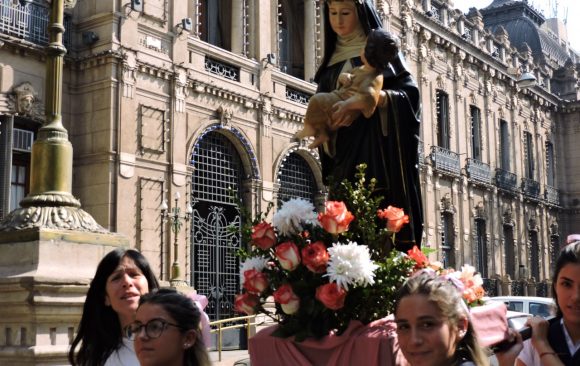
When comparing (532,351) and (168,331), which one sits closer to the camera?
(168,331)

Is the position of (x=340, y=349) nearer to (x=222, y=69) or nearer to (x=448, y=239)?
(x=222, y=69)

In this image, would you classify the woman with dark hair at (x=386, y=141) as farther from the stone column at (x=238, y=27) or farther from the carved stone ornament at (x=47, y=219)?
the stone column at (x=238, y=27)

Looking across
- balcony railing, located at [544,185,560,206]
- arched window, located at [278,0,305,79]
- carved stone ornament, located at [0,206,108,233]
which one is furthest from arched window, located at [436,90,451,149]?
carved stone ornament, located at [0,206,108,233]

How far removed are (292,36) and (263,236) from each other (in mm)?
20751

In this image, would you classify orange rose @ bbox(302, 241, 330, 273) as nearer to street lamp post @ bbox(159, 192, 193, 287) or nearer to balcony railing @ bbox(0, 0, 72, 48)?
street lamp post @ bbox(159, 192, 193, 287)

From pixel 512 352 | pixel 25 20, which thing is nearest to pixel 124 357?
pixel 512 352

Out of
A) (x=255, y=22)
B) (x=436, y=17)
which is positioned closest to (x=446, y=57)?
(x=436, y=17)

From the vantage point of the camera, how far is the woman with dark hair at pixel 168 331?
3031 mm

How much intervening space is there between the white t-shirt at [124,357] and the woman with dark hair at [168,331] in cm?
65

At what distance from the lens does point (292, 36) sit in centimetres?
2397

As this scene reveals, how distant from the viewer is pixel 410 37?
27688mm

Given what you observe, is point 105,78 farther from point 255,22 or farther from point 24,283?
point 24,283

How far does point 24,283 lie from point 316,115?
8.52ft

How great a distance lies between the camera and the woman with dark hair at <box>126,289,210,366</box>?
3.03 meters
